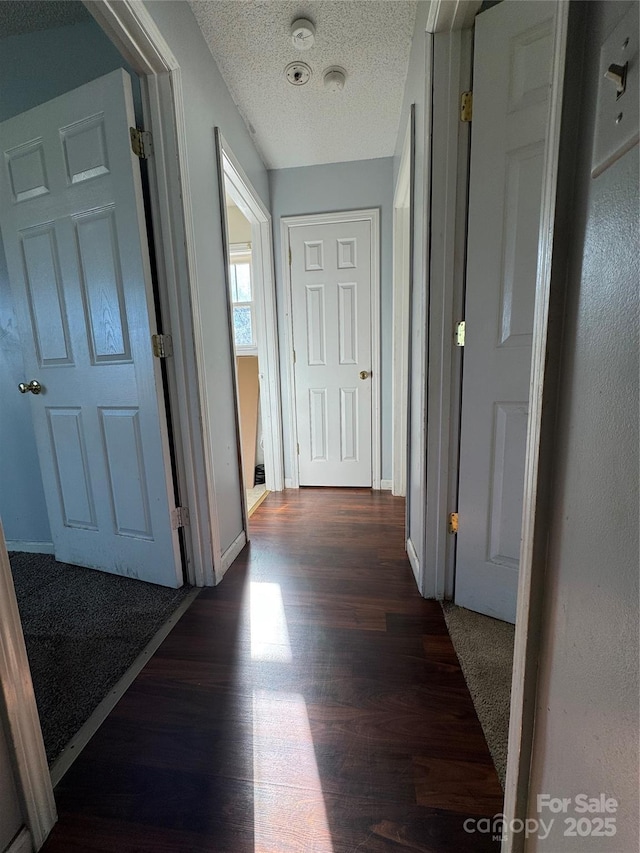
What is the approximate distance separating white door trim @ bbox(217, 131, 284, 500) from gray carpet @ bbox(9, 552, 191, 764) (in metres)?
1.47

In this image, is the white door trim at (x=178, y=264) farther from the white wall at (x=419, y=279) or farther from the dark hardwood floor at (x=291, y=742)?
the white wall at (x=419, y=279)

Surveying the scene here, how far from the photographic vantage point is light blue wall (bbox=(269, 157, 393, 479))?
2598 millimetres

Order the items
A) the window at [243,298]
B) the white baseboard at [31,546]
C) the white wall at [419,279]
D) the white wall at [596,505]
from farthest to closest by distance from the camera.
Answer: the window at [243,298] < the white baseboard at [31,546] < the white wall at [419,279] < the white wall at [596,505]

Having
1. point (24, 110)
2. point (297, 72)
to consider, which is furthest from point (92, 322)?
point (297, 72)

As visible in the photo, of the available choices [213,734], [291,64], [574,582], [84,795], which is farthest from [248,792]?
[291,64]

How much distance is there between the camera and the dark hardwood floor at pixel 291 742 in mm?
770

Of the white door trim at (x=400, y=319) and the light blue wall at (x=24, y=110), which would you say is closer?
the light blue wall at (x=24, y=110)

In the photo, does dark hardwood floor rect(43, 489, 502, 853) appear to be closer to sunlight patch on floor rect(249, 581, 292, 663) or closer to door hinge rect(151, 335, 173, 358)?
sunlight patch on floor rect(249, 581, 292, 663)

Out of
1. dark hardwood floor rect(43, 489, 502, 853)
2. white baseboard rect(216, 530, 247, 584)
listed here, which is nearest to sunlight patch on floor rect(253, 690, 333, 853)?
dark hardwood floor rect(43, 489, 502, 853)

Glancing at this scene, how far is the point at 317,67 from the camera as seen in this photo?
5.77ft

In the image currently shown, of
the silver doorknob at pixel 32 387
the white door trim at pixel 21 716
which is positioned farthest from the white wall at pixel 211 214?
the white door trim at pixel 21 716

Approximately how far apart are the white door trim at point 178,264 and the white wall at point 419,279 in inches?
37.6

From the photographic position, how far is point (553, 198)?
48 cm

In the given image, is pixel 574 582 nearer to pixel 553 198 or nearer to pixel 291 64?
pixel 553 198
